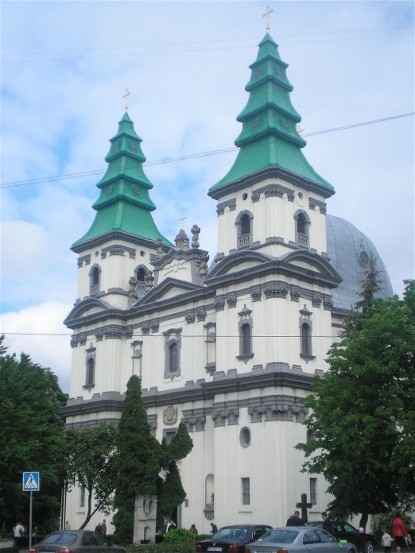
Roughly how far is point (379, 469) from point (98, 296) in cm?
2941

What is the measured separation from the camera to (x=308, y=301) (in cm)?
4756

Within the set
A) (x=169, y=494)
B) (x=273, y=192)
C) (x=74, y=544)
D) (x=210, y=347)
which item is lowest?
(x=74, y=544)

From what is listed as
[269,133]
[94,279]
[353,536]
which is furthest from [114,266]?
[353,536]

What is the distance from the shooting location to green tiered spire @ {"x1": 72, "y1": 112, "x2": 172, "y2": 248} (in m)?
61.1

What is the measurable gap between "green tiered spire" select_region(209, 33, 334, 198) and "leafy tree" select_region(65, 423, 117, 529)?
682 inches

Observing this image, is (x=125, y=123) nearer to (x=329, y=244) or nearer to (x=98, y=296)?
(x=98, y=296)

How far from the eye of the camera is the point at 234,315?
1875 inches

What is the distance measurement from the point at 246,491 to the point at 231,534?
45.7 feet

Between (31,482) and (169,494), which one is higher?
(31,482)

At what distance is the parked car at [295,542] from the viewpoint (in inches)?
898

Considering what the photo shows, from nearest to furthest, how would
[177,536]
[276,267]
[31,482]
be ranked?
[31,482], [177,536], [276,267]

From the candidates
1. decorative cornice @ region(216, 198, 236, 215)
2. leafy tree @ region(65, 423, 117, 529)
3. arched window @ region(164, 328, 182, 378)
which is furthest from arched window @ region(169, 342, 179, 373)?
leafy tree @ region(65, 423, 117, 529)

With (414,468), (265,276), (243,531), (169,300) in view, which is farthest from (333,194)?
(243,531)

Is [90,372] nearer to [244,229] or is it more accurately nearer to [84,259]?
[84,259]
